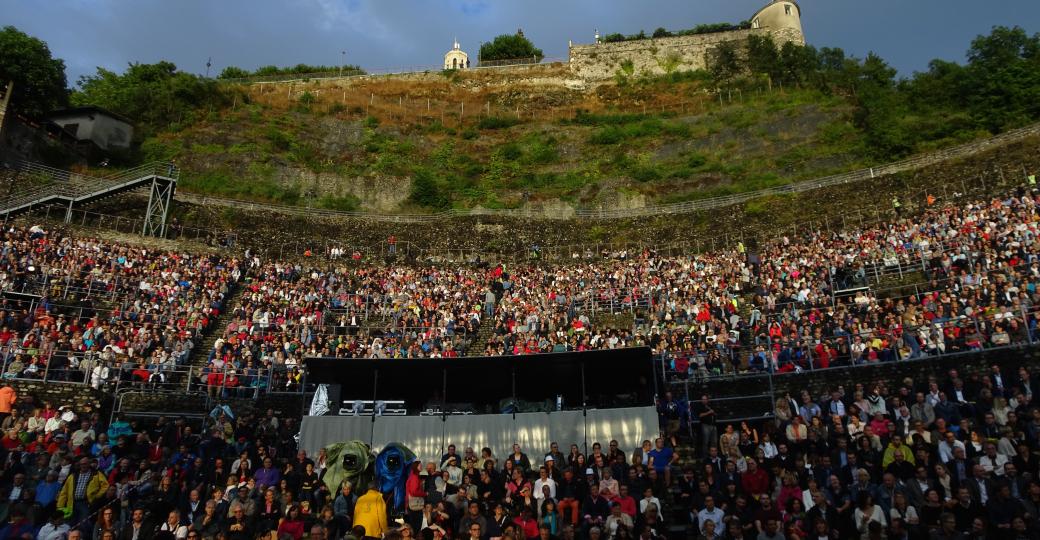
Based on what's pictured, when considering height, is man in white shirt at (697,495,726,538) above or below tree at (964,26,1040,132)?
below

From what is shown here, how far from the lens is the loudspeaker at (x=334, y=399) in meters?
14.1

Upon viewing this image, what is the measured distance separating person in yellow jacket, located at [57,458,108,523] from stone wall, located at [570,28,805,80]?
52.2 meters

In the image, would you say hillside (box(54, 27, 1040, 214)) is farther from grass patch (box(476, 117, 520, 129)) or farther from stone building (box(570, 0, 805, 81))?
stone building (box(570, 0, 805, 81))

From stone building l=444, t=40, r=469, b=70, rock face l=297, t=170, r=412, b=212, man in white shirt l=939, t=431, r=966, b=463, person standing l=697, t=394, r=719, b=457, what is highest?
stone building l=444, t=40, r=469, b=70

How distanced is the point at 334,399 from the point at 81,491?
4575 millimetres

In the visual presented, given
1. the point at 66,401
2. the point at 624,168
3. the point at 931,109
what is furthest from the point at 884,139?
the point at 66,401

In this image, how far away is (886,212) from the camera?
89.1 ft

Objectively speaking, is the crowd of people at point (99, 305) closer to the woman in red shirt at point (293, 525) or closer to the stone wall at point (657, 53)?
the woman in red shirt at point (293, 525)

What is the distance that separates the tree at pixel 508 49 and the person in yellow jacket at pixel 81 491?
57011 millimetres

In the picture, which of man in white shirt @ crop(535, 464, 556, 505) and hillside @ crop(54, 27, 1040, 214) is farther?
hillside @ crop(54, 27, 1040, 214)

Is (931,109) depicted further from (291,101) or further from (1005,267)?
(291,101)

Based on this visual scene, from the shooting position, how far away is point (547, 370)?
1386 cm

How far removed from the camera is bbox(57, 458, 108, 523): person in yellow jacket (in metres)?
10.7

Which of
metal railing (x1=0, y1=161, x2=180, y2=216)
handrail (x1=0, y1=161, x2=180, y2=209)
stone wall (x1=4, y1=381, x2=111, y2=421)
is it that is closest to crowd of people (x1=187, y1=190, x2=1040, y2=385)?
stone wall (x1=4, y1=381, x2=111, y2=421)
